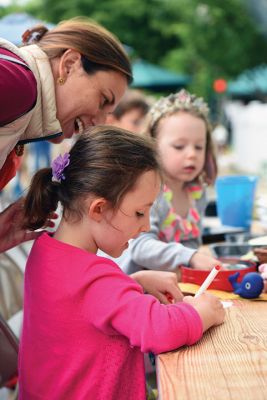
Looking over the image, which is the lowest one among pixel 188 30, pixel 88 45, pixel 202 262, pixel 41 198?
pixel 202 262

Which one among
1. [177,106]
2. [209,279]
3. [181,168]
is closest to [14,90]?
[209,279]

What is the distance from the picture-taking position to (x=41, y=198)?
1793 mm

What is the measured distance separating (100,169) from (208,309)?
431 millimetres

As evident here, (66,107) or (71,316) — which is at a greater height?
(66,107)

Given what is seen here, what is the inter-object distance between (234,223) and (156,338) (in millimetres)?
1540

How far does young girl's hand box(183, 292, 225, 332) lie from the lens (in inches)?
58.9

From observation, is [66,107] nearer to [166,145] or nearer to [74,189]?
[74,189]

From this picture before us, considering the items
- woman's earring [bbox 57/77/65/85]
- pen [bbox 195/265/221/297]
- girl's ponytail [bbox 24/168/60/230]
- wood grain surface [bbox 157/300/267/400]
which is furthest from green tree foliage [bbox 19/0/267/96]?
wood grain surface [bbox 157/300/267/400]

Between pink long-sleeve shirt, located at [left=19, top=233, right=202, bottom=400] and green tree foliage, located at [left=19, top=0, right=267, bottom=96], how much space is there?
44.6ft

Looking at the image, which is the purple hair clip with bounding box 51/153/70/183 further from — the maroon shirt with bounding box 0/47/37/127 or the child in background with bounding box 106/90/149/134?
the child in background with bounding box 106/90/149/134

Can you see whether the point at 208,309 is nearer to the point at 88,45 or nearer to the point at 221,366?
the point at 221,366

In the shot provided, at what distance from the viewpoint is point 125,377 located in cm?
153

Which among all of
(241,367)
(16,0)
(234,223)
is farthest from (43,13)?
(241,367)

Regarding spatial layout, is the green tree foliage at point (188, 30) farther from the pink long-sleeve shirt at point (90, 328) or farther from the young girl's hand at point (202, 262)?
the pink long-sleeve shirt at point (90, 328)
